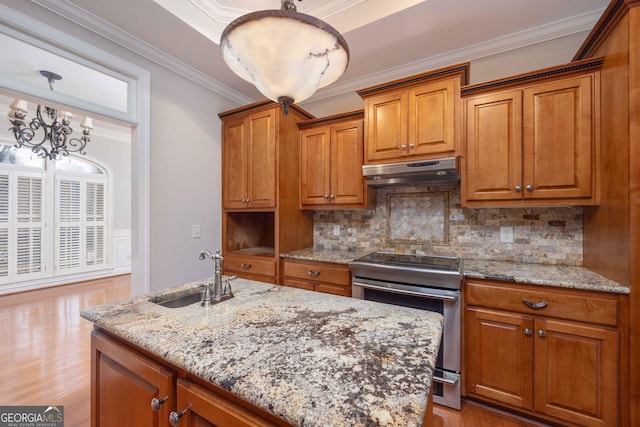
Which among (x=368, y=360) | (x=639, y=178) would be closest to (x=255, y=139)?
(x=368, y=360)

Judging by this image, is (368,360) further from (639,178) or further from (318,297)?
(639,178)

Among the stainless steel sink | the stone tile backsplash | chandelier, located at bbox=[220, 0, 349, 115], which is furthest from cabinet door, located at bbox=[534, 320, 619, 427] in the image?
the stainless steel sink

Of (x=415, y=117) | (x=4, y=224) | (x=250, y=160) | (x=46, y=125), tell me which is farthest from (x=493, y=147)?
(x=4, y=224)

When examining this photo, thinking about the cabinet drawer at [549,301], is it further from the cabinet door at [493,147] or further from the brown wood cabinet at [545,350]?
the cabinet door at [493,147]

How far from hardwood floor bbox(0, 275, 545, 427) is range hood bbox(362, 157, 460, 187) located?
1640mm

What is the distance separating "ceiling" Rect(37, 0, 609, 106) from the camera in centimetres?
190

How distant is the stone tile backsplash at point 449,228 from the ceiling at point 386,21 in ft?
4.06

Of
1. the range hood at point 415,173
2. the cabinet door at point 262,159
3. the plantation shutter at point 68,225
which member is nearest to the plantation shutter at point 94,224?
the plantation shutter at point 68,225

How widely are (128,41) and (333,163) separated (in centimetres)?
197

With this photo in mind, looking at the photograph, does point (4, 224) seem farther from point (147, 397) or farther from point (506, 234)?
point (506, 234)

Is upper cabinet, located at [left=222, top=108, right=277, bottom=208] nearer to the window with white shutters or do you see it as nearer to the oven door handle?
the oven door handle

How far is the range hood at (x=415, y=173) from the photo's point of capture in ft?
6.60

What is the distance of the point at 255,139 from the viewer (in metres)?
2.73

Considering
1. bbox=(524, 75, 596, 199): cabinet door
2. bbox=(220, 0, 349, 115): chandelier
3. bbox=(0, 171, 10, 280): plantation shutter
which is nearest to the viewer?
bbox=(220, 0, 349, 115): chandelier
